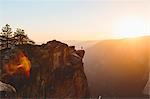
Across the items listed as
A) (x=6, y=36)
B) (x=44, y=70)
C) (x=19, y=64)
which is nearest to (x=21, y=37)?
(x=6, y=36)

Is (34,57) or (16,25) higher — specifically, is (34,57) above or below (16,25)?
below

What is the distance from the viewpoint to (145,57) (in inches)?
130

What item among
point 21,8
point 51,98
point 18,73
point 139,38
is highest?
point 21,8

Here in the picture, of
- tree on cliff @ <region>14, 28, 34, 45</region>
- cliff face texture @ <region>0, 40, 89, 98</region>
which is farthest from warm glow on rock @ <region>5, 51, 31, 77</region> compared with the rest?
tree on cliff @ <region>14, 28, 34, 45</region>

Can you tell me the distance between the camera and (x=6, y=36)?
10.7 feet

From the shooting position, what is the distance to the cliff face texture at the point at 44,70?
326 centimetres

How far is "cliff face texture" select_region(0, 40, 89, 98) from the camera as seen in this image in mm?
3262

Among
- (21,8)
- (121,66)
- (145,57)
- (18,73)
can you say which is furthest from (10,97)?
(145,57)

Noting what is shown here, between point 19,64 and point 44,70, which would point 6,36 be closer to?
point 19,64

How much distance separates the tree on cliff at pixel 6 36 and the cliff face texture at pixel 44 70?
2.4 inches

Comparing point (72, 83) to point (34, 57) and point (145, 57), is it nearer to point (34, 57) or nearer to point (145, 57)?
point (34, 57)

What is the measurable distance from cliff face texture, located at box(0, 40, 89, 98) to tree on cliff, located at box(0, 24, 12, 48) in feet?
0.20

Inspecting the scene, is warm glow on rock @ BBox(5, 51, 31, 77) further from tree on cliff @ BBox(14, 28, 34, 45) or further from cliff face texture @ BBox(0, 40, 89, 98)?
tree on cliff @ BBox(14, 28, 34, 45)

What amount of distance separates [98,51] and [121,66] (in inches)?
9.5
